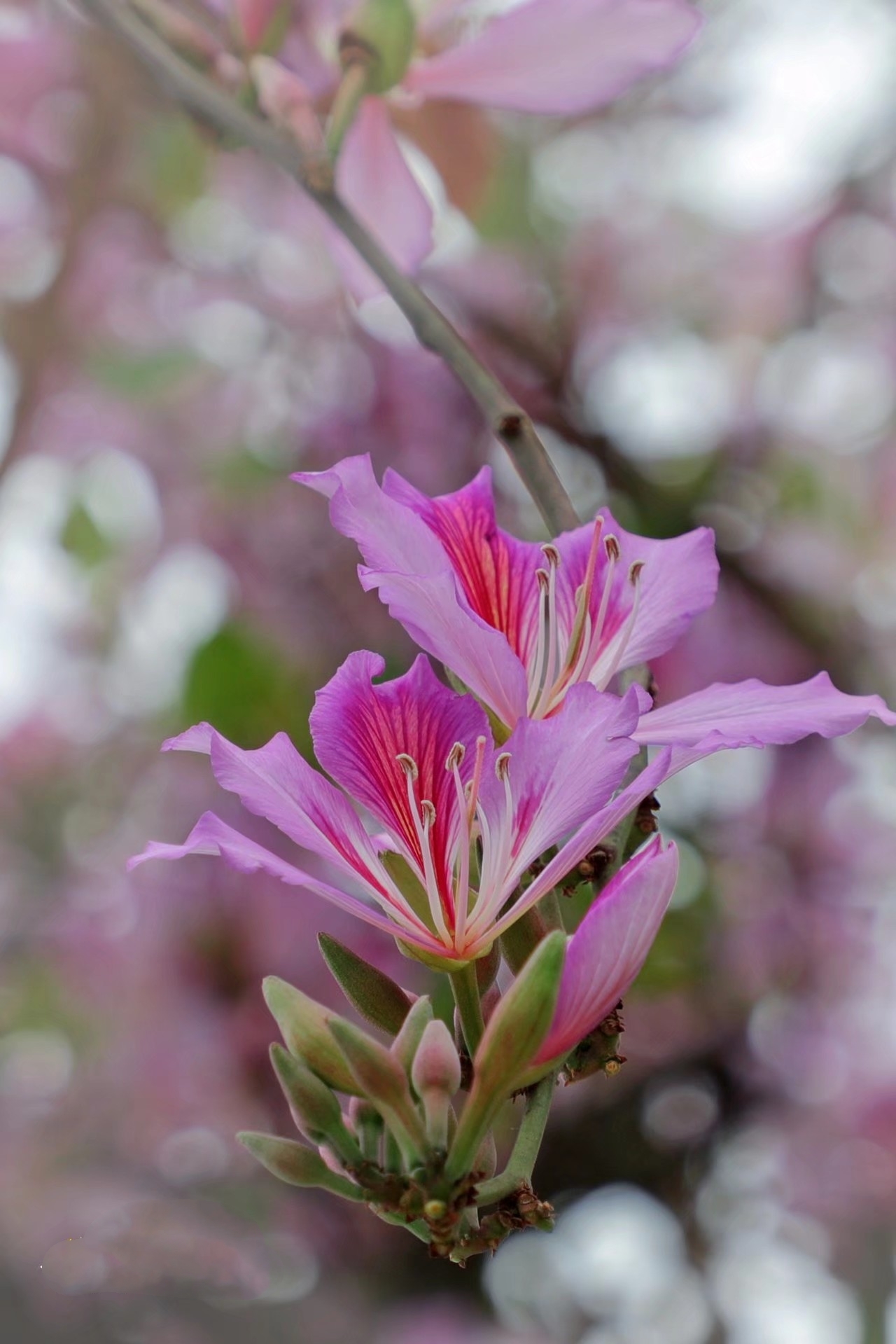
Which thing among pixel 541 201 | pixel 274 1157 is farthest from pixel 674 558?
pixel 541 201

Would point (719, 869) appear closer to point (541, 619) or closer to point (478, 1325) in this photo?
point (478, 1325)

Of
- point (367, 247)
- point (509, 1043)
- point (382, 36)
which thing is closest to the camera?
point (509, 1043)

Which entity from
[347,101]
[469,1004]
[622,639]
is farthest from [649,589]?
[347,101]

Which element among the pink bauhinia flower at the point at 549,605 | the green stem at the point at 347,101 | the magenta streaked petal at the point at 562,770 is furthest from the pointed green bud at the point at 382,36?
the magenta streaked petal at the point at 562,770

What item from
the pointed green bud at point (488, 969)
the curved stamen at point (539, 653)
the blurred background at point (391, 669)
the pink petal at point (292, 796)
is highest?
the pink petal at point (292, 796)

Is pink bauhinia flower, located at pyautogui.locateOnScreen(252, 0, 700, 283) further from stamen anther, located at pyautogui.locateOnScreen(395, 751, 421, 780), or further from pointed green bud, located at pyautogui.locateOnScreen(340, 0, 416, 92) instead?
stamen anther, located at pyautogui.locateOnScreen(395, 751, 421, 780)

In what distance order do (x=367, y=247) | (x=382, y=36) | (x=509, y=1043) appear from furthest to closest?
1. (x=382, y=36)
2. (x=367, y=247)
3. (x=509, y=1043)

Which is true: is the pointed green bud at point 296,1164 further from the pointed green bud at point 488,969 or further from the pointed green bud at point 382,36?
the pointed green bud at point 382,36

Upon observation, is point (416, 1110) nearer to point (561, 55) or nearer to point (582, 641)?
point (582, 641)
